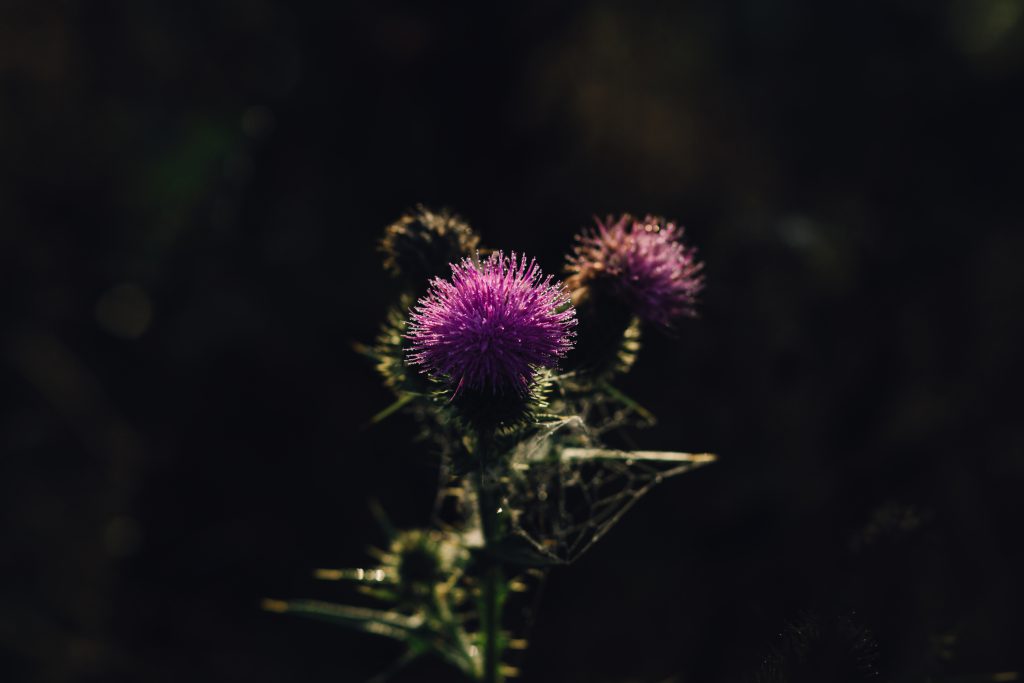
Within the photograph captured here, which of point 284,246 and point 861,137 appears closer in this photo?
point 284,246

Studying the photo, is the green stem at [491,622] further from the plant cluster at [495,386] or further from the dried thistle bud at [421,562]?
the dried thistle bud at [421,562]

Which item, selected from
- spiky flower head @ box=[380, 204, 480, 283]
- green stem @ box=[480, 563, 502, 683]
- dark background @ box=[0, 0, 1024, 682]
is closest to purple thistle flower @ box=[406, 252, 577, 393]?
spiky flower head @ box=[380, 204, 480, 283]

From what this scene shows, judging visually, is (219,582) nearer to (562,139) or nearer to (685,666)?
(685,666)

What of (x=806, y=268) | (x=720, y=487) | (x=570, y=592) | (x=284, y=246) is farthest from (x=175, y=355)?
(x=806, y=268)

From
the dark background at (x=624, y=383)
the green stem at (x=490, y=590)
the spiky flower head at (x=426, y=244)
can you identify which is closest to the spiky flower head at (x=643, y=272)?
the spiky flower head at (x=426, y=244)

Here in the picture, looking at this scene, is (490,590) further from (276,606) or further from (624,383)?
(624,383)

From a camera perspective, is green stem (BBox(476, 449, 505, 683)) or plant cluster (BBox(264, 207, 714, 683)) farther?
green stem (BBox(476, 449, 505, 683))

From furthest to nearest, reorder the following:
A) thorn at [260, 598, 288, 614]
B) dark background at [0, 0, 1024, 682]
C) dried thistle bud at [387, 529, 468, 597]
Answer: dark background at [0, 0, 1024, 682] → dried thistle bud at [387, 529, 468, 597] → thorn at [260, 598, 288, 614]

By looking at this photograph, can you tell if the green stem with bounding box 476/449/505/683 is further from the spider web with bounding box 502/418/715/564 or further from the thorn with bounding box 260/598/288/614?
the thorn with bounding box 260/598/288/614
